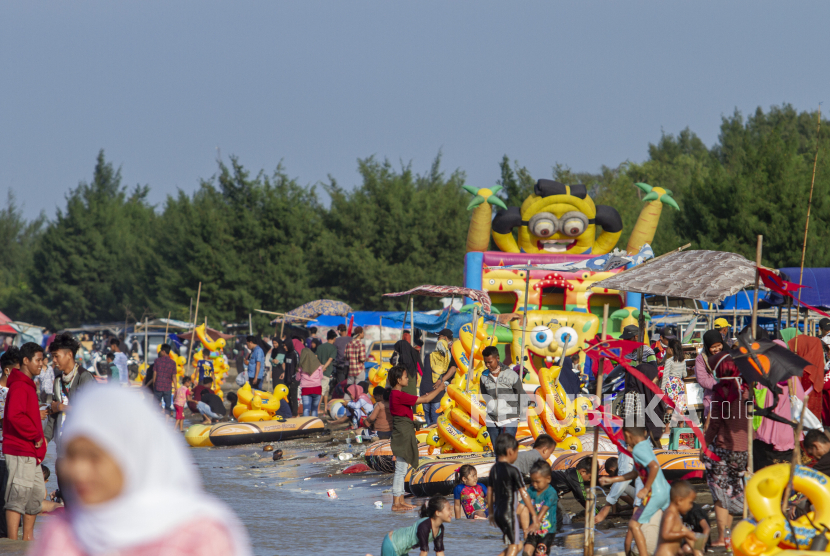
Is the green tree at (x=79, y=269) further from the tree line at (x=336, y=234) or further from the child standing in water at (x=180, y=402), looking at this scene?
the child standing in water at (x=180, y=402)

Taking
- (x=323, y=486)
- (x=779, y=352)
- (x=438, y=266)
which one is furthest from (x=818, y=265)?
(x=779, y=352)

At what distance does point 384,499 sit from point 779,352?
5112 millimetres

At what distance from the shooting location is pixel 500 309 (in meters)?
22.0

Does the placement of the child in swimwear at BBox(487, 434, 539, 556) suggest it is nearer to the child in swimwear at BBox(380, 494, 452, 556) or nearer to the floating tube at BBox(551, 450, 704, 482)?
the child in swimwear at BBox(380, 494, 452, 556)

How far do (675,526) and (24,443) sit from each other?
4.78 meters

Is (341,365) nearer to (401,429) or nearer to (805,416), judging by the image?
(401,429)

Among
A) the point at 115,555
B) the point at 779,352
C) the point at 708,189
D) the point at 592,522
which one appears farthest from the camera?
the point at 708,189

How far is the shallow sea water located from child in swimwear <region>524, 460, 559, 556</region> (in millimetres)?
695

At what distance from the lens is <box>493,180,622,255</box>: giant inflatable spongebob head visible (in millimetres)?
22234

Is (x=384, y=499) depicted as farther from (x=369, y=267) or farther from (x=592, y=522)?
(x=369, y=267)

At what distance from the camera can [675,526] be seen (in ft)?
19.1

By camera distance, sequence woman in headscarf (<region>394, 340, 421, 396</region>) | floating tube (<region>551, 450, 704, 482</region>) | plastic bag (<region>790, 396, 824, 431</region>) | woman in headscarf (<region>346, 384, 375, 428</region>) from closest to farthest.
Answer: plastic bag (<region>790, 396, 824, 431</region>)
floating tube (<region>551, 450, 704, 482</region>)
woman in headscarf (<region>394, 340, 421, 396</region>)
woman in headscarf (<region>346, 384, 375, 428</region>)

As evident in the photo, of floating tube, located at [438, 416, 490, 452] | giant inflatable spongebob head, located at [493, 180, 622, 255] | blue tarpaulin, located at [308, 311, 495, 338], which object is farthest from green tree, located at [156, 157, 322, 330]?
floating tube, located at [438, 416, 490, 452]

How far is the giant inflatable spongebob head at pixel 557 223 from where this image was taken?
22.2m
